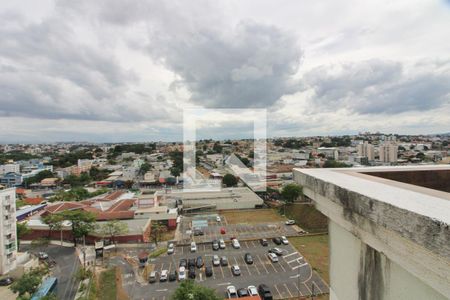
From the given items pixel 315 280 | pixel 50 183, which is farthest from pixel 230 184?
pixel 50 183

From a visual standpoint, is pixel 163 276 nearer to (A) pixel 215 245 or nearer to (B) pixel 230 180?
(A) pixel 215 245

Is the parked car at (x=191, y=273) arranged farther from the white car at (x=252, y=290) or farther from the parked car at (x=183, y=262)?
the white car at (x=252, y=290)

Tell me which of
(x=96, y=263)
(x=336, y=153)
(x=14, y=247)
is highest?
(x=336, y=153)

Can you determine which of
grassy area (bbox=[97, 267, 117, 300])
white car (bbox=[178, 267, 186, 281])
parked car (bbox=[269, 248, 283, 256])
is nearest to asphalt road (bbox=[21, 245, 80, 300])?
grassy area (bbox=[97, 267, 117, 300])

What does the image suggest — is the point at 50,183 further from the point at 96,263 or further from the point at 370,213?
the point at 370,213

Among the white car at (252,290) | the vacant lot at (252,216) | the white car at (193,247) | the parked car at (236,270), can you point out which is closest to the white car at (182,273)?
the parked car at (236,270)

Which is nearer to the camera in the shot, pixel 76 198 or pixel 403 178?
pixel 403 178

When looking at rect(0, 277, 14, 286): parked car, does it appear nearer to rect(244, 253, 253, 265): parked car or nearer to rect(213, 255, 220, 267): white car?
rect(213, 255, 220, 267): white car

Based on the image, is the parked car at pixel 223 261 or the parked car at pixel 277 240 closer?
the parked car at pixel 223 261
